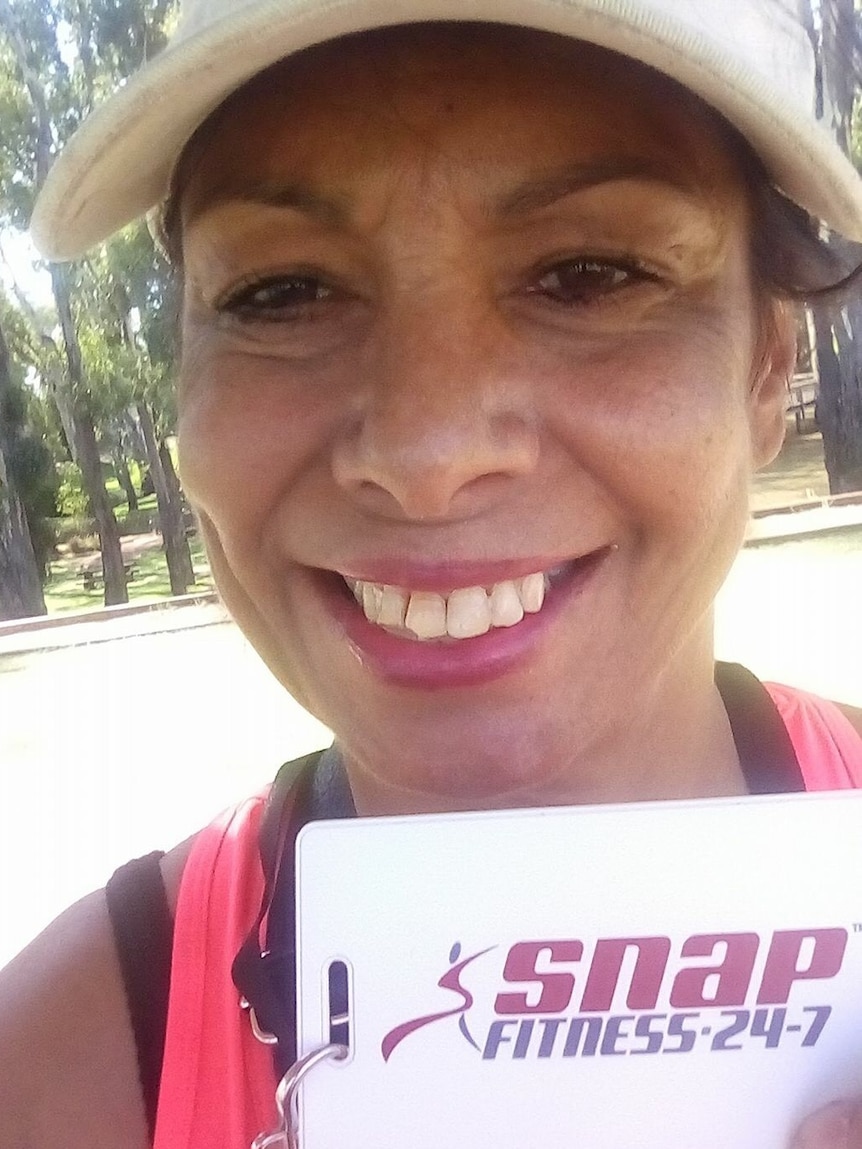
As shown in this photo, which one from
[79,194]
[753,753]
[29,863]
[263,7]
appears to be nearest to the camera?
[263,7]

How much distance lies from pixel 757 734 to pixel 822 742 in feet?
0.17

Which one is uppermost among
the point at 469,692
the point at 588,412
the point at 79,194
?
the point at 79,194

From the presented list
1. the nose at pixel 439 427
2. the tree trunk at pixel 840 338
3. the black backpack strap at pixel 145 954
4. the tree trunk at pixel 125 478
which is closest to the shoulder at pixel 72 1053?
the black backpack strap at pixel 145 954

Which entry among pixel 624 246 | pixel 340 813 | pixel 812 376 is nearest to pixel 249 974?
pixel 340 813

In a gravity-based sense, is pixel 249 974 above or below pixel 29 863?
above

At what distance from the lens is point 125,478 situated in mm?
1198

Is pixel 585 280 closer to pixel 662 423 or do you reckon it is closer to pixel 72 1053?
pixel 662 423

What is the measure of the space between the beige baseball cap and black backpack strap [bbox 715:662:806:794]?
0.34 m

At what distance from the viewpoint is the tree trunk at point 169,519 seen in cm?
113

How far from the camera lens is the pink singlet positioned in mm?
599

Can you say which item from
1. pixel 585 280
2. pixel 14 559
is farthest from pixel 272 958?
pixel 14 559

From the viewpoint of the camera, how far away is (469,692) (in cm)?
53

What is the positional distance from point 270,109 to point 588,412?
233mm

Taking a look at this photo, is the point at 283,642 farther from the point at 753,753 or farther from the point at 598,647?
the point at 753,753
